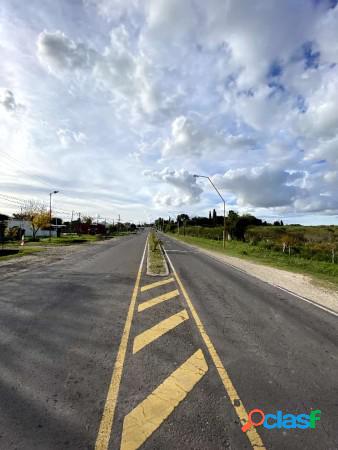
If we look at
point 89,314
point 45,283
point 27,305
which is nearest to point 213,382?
point 89,314

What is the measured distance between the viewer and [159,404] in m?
3.27

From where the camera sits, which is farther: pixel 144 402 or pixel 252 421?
pixel 144 402

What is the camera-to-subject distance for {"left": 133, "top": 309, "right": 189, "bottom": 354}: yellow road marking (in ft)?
16.4

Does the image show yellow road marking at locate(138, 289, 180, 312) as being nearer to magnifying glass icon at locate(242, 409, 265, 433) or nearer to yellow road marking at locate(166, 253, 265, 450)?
yellow road marking at locate(166, 253, 265, 450)

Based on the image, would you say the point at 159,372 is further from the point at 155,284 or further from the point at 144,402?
the point at 155,284

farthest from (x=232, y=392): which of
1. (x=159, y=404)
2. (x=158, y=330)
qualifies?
(x=158, y=330)

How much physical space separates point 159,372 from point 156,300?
4.10 meters

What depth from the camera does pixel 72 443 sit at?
262 cm

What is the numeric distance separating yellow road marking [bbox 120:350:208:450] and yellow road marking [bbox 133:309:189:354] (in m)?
1.00

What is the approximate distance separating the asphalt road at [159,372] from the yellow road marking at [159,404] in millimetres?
15

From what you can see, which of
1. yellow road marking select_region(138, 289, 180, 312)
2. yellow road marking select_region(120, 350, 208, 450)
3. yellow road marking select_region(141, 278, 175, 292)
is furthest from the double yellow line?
yellow road marking select_region(141, 278, 175, 292)

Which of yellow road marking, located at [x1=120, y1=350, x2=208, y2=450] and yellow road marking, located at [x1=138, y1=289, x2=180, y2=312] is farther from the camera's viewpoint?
yellow road marking, located at [x1=138, y1=289, x2=180, y2=312]

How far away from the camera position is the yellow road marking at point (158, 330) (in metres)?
5.00

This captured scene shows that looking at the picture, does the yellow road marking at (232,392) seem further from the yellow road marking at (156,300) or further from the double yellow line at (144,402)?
the yellow road marking at (156,300)
